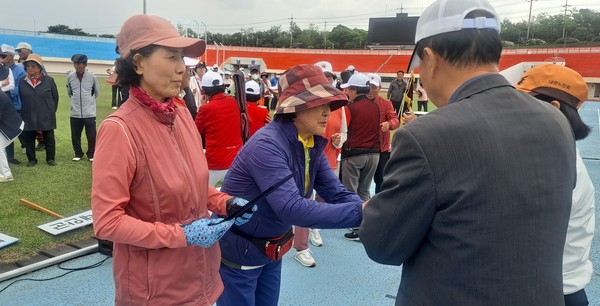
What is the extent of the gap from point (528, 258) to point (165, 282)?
4.55 feet

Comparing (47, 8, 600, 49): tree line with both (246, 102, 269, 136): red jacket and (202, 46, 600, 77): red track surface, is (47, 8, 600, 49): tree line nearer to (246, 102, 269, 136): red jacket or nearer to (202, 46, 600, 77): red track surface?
(202, 46, 600, 77): red track surface

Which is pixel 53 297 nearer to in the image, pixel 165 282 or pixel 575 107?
pixel 165 282

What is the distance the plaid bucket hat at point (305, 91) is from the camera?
7.27 ft

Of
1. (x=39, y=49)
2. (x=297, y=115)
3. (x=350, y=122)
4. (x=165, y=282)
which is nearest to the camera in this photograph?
(x=165, y=282)

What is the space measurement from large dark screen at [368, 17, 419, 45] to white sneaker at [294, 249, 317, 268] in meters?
41.9

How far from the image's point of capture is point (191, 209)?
183cm

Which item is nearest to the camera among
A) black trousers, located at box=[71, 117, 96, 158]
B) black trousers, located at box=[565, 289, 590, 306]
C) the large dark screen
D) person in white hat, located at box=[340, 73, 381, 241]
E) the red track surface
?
black trousers, located at box=[565, 289, 590, 306]

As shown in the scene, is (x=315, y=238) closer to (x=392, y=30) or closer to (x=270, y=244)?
(x=270, y=244)

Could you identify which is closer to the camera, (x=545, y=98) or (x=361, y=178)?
(x=545, y=98)

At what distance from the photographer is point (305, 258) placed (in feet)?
14.6

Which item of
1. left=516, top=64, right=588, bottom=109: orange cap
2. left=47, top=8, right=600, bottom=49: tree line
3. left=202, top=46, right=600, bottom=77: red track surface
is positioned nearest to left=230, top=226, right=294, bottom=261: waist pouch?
left=516, top=64, right=588, bottom=109: orange cap

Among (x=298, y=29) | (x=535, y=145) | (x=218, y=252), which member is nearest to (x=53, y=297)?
(x=218, y=252)

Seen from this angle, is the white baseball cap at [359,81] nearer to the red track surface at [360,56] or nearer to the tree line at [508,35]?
the tree line at [508,35]

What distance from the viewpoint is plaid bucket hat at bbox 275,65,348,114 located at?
222 cm
